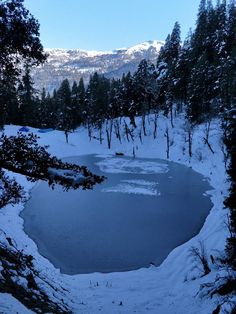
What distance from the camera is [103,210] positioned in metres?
34.6

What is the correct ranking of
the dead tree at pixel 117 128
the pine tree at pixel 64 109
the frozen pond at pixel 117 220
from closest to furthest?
1. the frozen pond at pixel 117 220
2. the dead tree at pixel 117 128
3. the pine tree at pixel 64 109

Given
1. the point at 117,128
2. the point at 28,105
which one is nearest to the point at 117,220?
the point at 117,128

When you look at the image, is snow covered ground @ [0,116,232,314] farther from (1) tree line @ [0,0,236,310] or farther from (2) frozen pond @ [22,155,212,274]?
(1) tree line @ [0,0,236,310]

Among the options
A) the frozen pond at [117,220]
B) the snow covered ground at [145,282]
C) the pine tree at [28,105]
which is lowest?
the frozen pond at [117,220]

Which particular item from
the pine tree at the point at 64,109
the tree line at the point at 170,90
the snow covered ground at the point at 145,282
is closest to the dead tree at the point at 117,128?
the tree line at the point at 170,90

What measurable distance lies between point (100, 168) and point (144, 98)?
28.6 metres

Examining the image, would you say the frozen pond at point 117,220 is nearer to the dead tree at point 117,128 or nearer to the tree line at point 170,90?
the tree line at point 170,90

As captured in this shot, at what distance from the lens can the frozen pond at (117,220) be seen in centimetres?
2384

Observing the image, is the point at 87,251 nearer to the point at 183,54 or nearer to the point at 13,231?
the point at 13,231

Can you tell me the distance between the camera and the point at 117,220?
3114 cm

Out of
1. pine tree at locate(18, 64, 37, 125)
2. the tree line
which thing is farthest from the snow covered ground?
pine tree at locate(18, 64, 37, 125)

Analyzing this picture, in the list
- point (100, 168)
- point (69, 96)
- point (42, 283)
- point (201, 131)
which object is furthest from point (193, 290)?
point (69, 96)

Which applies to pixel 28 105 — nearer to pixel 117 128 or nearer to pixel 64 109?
pixel 64 109

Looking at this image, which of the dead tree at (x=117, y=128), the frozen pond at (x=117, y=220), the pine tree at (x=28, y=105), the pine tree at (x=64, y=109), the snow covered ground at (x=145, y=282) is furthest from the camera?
the pine tree at (x=64, y=109)
